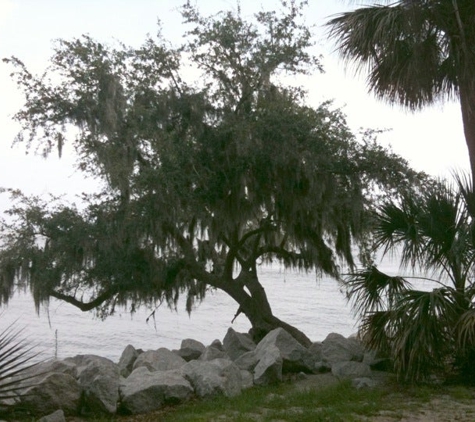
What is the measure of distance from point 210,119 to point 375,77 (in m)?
3.14

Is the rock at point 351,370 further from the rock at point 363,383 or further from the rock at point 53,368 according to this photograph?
the rock at point 53,368

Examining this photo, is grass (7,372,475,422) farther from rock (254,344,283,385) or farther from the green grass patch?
rock (254,344,283,385)

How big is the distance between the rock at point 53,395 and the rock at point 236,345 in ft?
14.6

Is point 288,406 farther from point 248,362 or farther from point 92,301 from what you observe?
point 92,301

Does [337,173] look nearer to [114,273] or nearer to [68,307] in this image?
[114,273]

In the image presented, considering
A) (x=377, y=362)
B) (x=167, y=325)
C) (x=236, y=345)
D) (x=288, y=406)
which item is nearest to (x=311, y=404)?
(x=288, y=406)

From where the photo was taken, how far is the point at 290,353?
11203 mm

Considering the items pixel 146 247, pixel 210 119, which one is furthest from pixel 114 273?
A: pixel 210 119

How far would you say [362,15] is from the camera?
12555 mm

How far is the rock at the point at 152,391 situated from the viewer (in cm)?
880

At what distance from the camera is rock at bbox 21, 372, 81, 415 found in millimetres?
8438

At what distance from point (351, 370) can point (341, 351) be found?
1104 mm

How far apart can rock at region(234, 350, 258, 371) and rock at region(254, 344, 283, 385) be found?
429 millimetres

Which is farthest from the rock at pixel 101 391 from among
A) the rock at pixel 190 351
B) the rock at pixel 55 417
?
the rock at pixel 190 351
